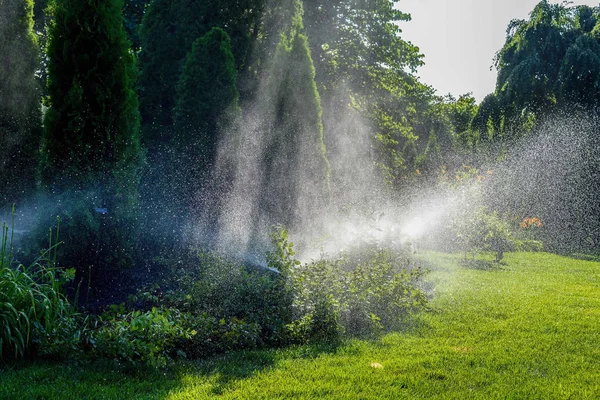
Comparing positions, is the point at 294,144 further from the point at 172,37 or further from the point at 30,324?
the point at 30,324

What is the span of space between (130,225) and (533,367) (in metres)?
4.31

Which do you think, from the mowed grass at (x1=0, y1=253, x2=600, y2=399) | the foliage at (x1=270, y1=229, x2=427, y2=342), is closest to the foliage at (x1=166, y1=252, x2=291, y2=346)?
the foliage at (x1=270, y1=229, x2=427, y2=342)

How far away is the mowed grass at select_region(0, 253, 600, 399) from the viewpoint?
3.15 m

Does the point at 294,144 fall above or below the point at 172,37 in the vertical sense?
below

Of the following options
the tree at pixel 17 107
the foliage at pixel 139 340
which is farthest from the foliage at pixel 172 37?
the foliage at pixel 139 340

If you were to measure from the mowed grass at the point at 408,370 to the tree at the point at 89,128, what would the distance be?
2333mm

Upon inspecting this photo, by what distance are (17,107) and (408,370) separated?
5.59m

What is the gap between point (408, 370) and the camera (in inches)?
146

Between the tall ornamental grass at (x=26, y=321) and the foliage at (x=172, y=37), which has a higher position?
the foliage at (x=172, y=37)

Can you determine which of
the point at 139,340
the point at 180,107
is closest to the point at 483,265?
the point at 180,107

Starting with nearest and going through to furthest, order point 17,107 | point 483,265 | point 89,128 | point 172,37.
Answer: point 89,128 → point 17,107 → point 172,37 → point 483,265

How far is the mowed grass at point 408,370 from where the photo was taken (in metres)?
3.15

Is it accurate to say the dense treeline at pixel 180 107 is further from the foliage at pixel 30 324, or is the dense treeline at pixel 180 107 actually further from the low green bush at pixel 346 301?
the low green bush at pixel 346 301

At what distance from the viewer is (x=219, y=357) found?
3.90 metres
